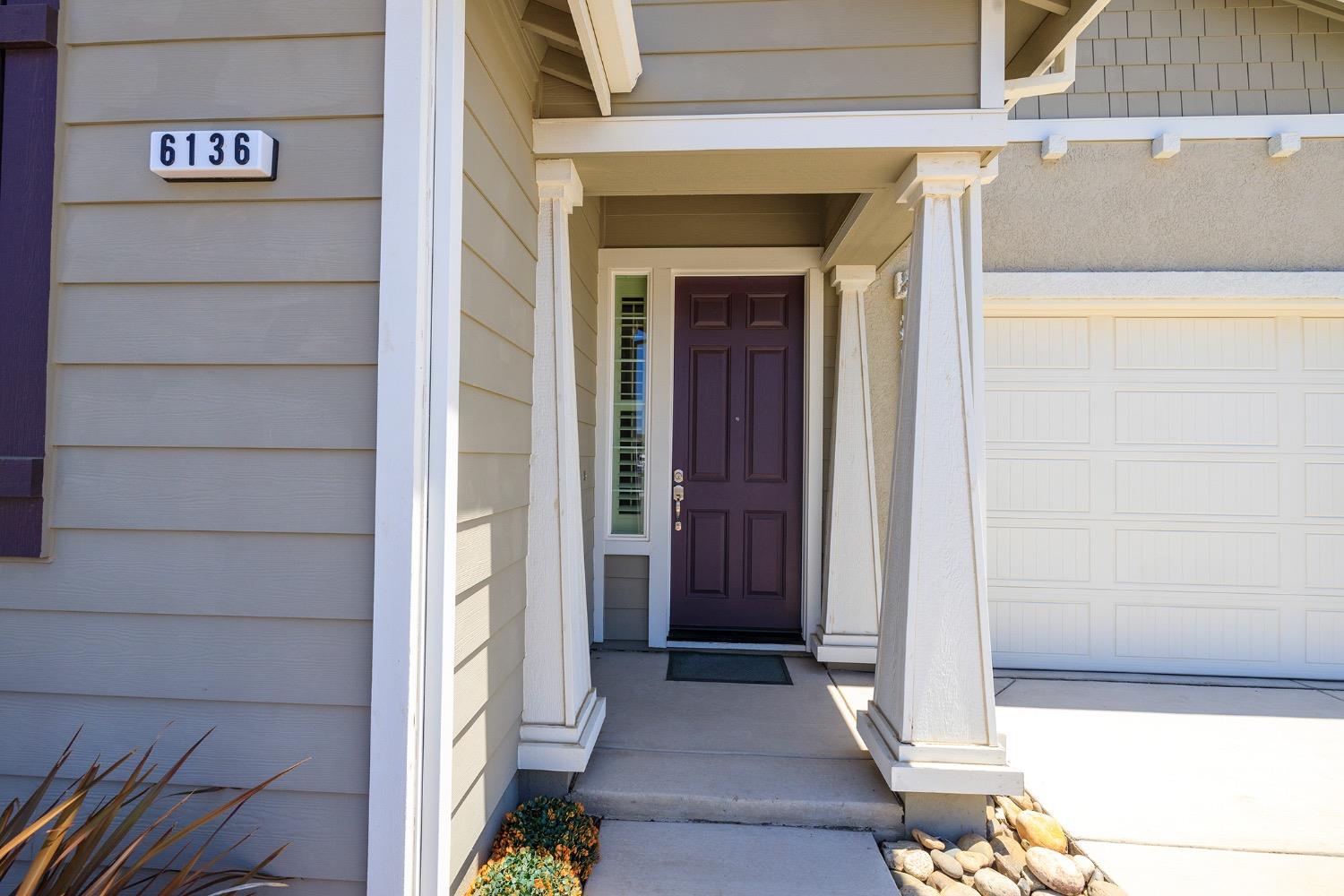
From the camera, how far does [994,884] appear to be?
1.97 m

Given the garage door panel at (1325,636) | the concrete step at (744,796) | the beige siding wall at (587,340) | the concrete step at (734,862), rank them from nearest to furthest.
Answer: the concrete step at (734,862)
the concrete step at (744,796)
the beige siding wall at (587,340)
the garage door panel at (1325,636)

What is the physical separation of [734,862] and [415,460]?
145 cm

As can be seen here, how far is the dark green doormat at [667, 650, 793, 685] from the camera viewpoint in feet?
10.9

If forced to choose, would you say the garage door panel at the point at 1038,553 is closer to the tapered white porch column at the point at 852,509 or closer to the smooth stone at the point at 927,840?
the tapered white porch column at the point at 852,509

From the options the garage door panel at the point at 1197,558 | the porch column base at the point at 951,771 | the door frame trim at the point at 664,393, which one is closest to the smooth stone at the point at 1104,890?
the porch column base at the point at 951,771

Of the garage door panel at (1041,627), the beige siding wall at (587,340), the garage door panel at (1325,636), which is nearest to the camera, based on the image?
the beige siding wall at (587,340)

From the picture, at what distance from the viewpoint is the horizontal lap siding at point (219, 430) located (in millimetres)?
1547

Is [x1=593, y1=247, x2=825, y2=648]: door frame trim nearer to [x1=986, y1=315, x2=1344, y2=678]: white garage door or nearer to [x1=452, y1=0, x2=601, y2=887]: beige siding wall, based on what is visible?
[x1=986, y1=315, x2=1344, y2=678]: white garage door

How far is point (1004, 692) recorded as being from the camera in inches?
135

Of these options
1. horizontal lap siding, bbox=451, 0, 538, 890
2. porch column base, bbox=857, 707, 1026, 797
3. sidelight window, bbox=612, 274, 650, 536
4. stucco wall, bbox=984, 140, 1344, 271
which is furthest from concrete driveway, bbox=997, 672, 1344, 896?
stucco wall, bbox=984, 140, 1344, 271

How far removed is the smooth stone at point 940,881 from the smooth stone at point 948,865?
1cm

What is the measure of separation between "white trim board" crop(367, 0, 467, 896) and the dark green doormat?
1881mm

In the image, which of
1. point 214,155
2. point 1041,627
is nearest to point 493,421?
point 214,155

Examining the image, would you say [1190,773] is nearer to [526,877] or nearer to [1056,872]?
[1056,872]
